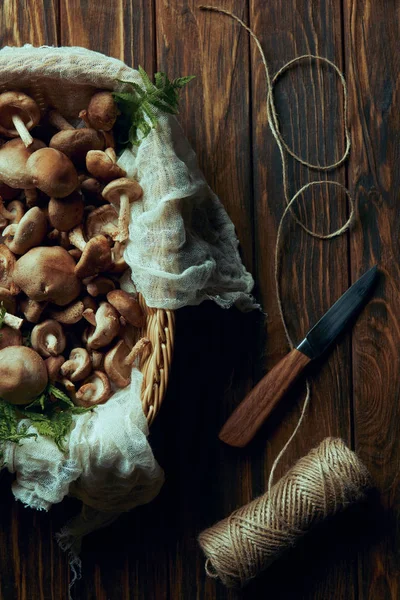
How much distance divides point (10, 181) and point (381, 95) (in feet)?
2.58

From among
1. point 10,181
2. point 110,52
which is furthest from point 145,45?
point 10,181

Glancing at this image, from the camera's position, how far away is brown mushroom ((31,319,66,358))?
1249 millimetres

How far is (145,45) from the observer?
55.5 inches

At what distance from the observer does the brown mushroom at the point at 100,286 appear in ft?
4.09

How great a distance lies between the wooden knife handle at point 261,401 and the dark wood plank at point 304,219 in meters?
0.04

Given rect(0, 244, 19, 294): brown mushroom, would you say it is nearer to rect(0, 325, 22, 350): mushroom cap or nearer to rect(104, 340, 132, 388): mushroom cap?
rect(0, 325, 22, 350): mushroom cap

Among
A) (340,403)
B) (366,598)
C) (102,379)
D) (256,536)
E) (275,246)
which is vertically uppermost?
(275,246)

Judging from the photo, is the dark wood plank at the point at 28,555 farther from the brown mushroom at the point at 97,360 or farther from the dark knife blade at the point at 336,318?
the dark knife blade at the point at 336,318

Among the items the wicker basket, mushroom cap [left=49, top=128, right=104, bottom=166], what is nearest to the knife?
the wicker basket

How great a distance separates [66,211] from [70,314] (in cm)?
19

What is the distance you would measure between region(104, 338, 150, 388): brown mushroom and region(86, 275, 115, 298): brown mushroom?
0.10m

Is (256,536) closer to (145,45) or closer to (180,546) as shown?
(180,546)

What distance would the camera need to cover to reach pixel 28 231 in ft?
4.04

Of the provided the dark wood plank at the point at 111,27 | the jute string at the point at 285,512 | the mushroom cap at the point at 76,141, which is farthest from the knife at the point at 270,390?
the dark wood plank at the point at 111,27
